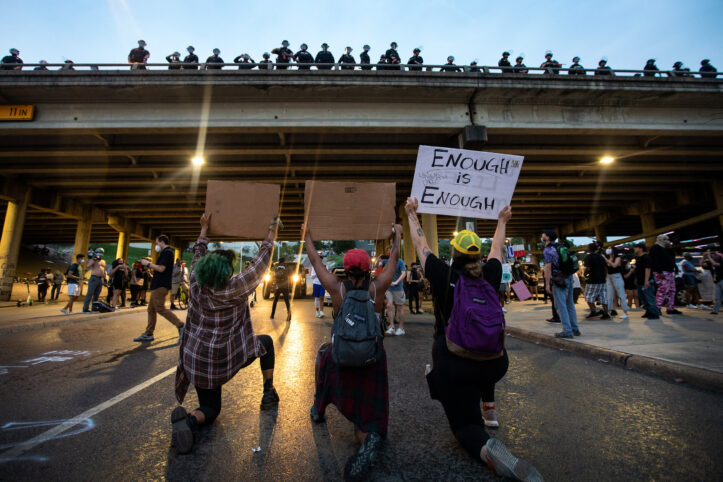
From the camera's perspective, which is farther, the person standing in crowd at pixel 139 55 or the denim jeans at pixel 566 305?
the person standing in crowd at pixel 139 55

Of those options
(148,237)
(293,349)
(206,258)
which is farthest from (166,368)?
(148,237)

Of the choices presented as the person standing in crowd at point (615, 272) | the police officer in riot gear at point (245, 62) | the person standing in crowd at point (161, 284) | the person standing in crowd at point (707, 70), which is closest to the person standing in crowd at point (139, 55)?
the police officer in riot gear at point (245, 62)

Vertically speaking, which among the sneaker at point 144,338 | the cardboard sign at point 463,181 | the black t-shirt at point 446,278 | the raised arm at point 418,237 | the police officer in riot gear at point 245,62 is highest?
the police officer in riot gear at point 245,62

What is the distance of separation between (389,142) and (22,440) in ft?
47.5

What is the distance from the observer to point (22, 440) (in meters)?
2.44

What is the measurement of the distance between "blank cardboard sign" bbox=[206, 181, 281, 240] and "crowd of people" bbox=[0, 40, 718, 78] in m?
10.6

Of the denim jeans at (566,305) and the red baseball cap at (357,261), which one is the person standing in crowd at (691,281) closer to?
the denim jeans at (566,305)

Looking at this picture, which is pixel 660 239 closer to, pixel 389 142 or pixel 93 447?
pixel 389 142

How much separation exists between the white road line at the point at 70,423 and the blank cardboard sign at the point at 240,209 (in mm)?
1882

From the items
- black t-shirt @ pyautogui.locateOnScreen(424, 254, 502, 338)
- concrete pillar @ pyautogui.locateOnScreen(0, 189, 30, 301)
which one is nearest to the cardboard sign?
black t-shirt @ pyautogui.locateOnScreen(424, 254, 502, 338)

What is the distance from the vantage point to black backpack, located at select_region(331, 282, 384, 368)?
2.17 m

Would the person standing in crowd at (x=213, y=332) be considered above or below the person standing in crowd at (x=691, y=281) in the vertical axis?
below

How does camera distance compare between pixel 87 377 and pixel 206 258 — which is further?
pixel 87 377

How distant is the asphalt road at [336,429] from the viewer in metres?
2.04
